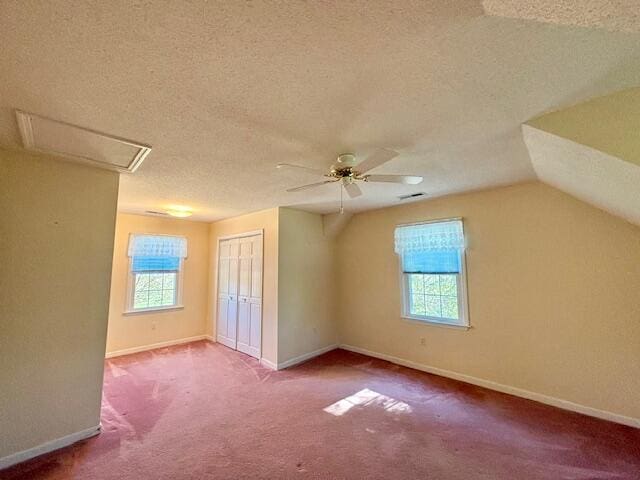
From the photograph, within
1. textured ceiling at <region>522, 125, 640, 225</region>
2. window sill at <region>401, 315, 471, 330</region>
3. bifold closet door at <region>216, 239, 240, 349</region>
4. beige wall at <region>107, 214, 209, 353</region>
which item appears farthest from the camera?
bifold closet door at <region>216, 239, 240, 349</region>

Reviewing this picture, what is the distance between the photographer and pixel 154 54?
47.6 inches

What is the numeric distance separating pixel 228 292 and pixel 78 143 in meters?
3.56

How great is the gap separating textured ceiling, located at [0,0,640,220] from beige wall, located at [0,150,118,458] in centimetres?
42

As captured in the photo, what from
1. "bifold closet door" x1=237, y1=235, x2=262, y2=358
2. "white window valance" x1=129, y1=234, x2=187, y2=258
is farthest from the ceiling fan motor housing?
"white window valance" x1=129, y1=234, x2=187, y2=258

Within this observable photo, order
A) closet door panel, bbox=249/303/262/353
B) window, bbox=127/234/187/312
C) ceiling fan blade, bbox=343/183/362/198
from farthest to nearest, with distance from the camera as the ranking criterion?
window, bbox=127/234/187/312, closet door panel, bbox=249/303/262/353, ceiling fan blade, bbox=343/183/362/198

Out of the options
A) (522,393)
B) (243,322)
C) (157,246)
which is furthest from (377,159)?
(157,246)

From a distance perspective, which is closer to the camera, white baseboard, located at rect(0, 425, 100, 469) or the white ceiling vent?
the white ceiling vent

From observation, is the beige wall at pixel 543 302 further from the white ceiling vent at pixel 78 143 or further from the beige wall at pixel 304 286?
the white ceiling vent at pixel 78 143

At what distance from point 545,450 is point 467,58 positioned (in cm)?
290

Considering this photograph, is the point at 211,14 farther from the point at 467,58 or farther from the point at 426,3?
the point at 467,58

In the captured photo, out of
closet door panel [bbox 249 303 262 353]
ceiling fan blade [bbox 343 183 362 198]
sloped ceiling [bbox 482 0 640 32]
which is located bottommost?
closet door panel [bbox 249 303 262 353]

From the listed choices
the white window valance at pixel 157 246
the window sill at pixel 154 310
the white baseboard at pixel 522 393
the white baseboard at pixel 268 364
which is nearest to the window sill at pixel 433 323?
the white baseboard at pixel 522 393

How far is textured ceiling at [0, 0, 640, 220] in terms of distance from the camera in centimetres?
104

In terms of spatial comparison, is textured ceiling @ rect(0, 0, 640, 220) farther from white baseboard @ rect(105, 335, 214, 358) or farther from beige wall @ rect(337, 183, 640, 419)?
white baseboard @ rect(105, 335, 214, 358)
